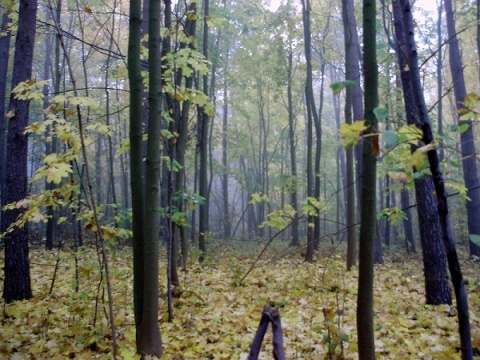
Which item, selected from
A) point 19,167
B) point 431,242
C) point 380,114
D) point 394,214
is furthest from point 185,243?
point 380,114

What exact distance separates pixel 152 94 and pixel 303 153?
2683cm

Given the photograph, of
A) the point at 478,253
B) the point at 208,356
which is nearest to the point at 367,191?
the point at 208,356

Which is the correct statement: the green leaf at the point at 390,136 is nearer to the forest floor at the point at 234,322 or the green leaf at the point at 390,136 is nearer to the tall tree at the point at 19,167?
the forest floor at the point at 234,322

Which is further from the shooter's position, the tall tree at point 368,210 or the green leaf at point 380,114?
the tall tree at point 368,210

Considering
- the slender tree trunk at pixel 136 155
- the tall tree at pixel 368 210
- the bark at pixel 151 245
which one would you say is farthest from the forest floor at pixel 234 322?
the slender tree trunk at pixel 136 155

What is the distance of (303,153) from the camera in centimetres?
3003

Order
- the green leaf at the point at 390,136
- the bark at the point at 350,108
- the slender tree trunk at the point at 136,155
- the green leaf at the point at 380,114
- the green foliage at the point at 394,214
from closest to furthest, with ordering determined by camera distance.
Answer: the green leaf at the point at 390,136 < the green leaf at the point at 380,114 < the green foliage at the point at 394,214 < the slender tree trunk at the point at 136,155 < the bark at the point at 350,108

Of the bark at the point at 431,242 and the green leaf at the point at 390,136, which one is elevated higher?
the green leaf at the point at 390,136

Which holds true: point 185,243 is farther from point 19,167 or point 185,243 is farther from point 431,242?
point 431,242

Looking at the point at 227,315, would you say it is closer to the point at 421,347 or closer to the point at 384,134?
the point at 421,347

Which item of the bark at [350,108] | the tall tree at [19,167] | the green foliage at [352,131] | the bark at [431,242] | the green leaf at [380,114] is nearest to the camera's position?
the green leaf at [380,114]

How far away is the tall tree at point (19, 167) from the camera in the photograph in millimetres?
6273

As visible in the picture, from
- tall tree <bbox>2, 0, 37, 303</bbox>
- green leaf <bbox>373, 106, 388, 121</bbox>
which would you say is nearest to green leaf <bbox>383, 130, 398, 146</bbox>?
green leaf <bbox>373, 106, 388, 121</bbox>

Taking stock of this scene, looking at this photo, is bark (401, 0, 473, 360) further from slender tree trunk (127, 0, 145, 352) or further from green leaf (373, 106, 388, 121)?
slender tree trunk (127, 0, 145, 352)
